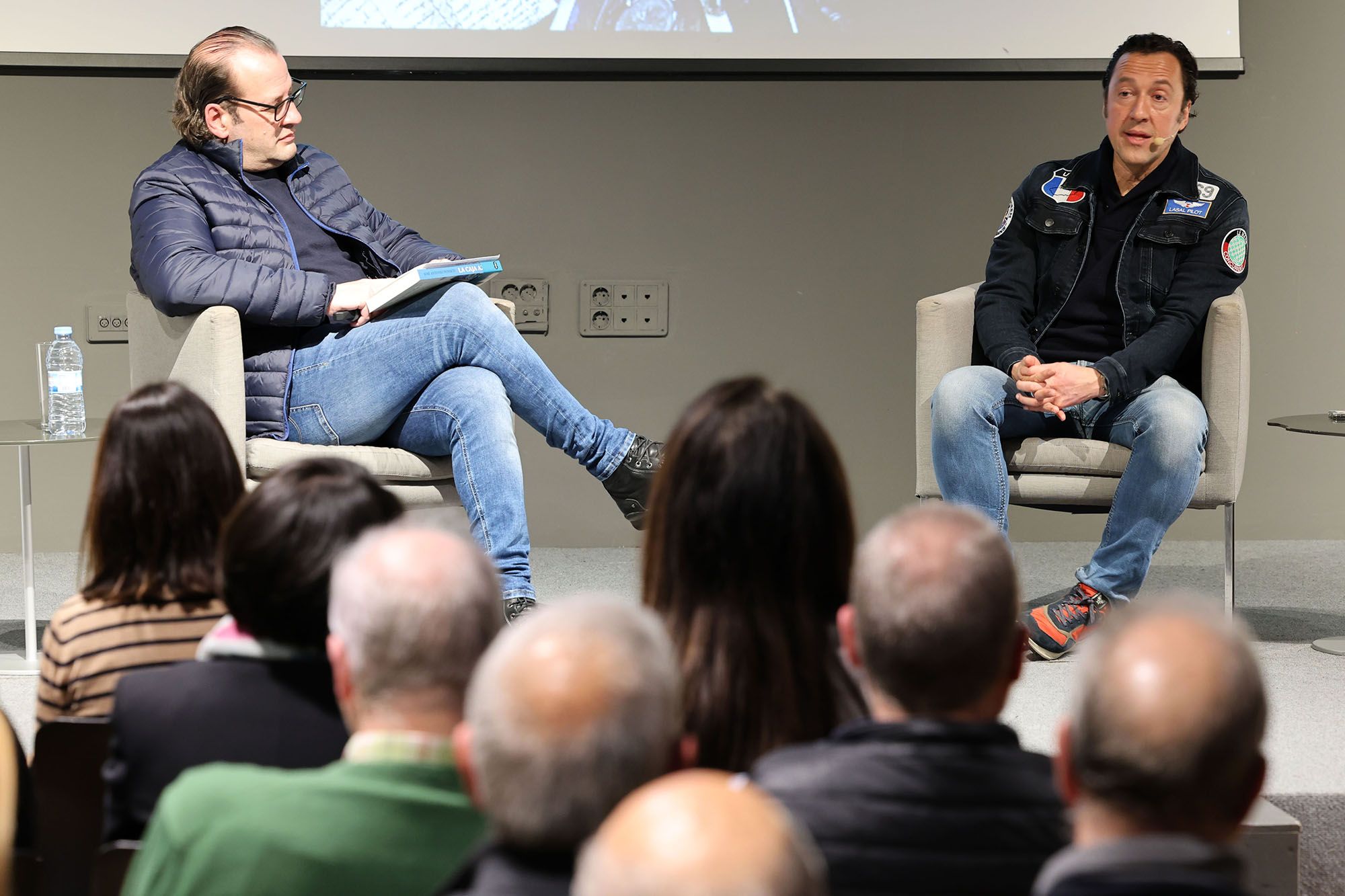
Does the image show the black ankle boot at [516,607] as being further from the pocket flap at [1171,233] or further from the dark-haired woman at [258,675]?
the pocket flap at [1171,233]

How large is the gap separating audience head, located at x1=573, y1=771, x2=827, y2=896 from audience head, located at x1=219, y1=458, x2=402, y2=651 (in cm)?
61

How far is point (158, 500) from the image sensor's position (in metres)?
1.46

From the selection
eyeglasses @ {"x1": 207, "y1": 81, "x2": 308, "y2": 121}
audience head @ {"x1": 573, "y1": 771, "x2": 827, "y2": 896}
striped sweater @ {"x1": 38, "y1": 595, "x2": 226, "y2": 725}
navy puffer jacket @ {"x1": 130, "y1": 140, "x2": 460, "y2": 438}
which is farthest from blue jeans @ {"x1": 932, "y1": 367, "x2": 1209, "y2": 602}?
audience head @ {"x1": 573, "y1": 771, "x2": 827, "y2": 896}

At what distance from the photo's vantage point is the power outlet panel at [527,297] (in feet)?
12.8

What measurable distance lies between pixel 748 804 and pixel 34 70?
3.75 m

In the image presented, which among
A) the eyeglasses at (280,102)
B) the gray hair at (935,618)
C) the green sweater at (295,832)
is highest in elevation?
the eyeglasses at (280,102)

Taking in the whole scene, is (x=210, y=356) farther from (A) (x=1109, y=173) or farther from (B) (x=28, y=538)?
(A) (x=1109, y=173)

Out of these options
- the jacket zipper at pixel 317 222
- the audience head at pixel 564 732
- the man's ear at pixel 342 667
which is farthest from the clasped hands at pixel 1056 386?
the audience head at pixel 564 732

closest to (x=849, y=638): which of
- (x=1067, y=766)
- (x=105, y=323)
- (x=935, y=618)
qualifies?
(x=935, y=618)

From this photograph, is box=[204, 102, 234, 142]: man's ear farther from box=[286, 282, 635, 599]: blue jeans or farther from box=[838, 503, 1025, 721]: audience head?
box=[838, 503, 1025, 721]: audience head

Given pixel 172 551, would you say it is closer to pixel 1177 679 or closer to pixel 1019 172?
pixel 1177 679

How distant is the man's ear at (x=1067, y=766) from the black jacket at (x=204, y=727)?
62 cm

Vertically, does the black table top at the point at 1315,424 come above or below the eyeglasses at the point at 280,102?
below

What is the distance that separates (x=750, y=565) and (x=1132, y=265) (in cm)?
210
